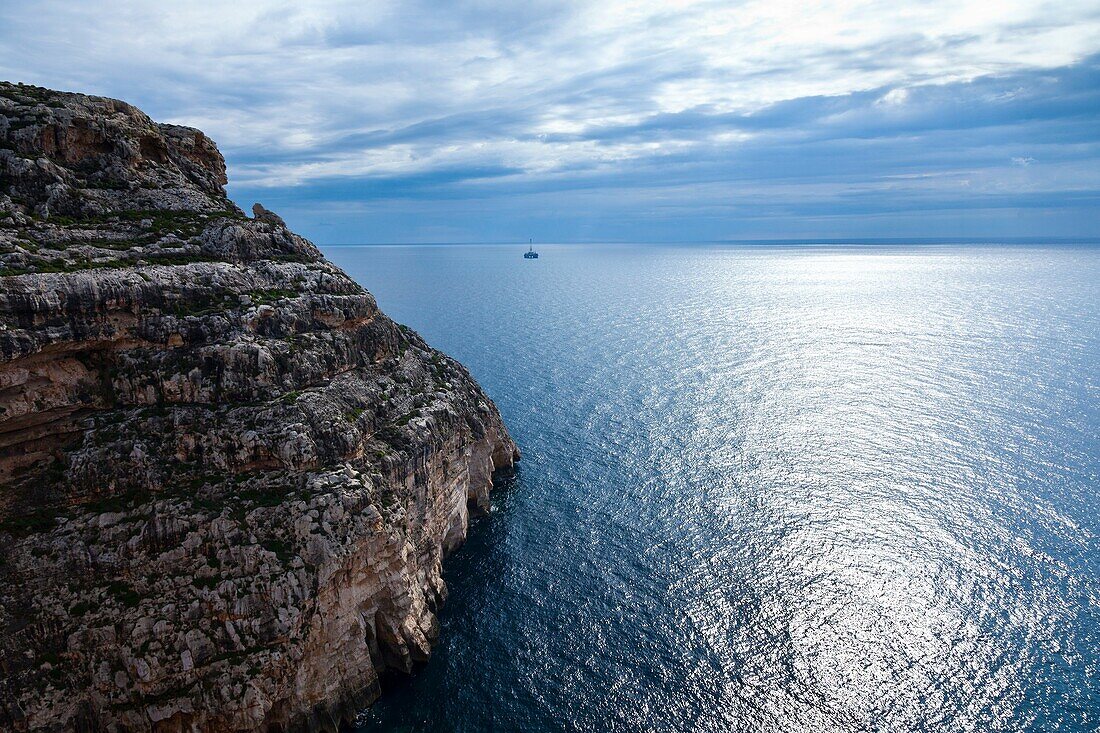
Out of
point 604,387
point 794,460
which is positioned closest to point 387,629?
point 794,460

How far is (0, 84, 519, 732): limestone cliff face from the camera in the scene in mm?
38625

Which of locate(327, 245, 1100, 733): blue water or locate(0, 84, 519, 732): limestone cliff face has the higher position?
locate(0, 84, 519, 732): limestone cliff face

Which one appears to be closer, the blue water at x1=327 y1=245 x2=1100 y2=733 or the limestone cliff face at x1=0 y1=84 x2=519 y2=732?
the limestone cliff face at x1=0 y1=84 x2=519 y2=732

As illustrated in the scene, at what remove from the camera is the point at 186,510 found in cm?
4166

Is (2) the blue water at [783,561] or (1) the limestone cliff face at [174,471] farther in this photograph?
(2) the blue water at [783,561]

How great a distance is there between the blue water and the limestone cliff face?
9328mm

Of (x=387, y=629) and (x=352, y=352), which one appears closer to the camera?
(x=387, y=629)

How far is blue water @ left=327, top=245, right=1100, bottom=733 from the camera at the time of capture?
4444 cm

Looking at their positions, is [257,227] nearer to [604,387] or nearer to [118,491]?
[118,491]

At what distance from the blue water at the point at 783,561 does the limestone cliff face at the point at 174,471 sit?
933cm

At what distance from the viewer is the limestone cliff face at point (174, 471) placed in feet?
127

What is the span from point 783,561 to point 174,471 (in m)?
54.4

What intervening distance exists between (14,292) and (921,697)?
68.5 m

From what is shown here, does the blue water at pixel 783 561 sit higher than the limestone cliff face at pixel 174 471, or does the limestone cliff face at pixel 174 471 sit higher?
the limestone cliff face at pixel 174 471
